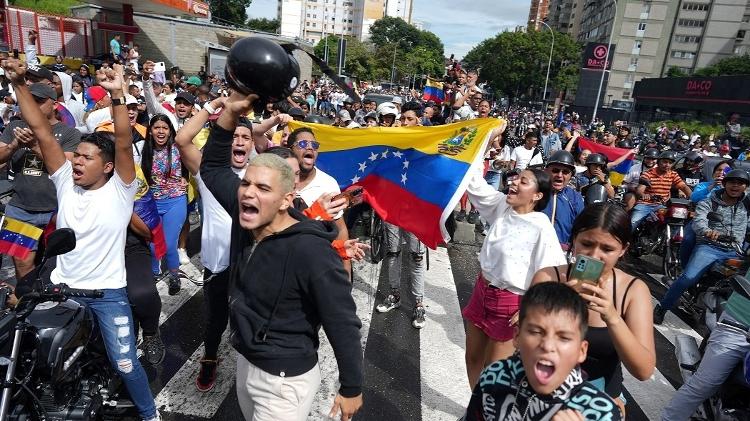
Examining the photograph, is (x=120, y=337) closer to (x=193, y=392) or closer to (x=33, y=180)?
(x=193, y=392)

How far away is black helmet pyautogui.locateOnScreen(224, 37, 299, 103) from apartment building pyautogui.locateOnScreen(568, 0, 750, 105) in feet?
244

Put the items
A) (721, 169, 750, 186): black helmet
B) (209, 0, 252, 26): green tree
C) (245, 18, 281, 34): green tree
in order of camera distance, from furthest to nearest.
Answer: (245, 18, 281, 34): green tree < (209, 0, 252, 26): green tree < (721, 169, 750, 186): black helmet

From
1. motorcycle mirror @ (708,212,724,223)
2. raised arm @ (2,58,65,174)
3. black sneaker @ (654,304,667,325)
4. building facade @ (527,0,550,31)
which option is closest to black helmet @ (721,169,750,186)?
motorcycle mirror @ (708,212,724,223)

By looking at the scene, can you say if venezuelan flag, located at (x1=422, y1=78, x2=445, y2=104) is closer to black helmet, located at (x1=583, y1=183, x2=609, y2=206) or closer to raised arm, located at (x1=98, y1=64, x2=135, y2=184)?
black helmet, located at (x1=583, y1=183, x2=609, y2=206)

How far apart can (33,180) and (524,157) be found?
25.7 feet

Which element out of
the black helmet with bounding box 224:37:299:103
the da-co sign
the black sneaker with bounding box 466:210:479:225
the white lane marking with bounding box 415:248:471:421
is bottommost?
the white lane marking with bounding box 415:248:471:421

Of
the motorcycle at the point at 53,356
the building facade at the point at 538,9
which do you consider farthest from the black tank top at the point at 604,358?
the building facade at the point at 538,9

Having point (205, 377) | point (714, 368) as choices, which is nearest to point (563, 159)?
point (714, 368)

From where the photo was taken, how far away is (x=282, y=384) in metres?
2.33

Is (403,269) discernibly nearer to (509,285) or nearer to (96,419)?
(509,285)

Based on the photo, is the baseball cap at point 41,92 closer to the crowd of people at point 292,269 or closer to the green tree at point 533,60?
the crowd of people at point 292,269

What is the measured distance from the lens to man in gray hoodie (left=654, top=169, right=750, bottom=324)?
18.9 feet

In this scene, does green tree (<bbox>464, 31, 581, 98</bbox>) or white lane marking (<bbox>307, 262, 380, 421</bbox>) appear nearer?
white lane marking (<bbox>307, 262, 380, 421</bbox>)

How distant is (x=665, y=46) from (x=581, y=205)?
78479mm
